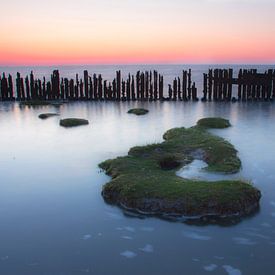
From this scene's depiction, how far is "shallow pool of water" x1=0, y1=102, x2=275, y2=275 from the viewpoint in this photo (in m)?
7.14

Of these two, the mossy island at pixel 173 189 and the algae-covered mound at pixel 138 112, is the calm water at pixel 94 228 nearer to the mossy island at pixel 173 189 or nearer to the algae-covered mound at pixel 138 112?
the mossy island at pixel 173 189

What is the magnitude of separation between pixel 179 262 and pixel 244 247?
138cm

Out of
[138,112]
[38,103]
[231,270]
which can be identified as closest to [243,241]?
[231,270]

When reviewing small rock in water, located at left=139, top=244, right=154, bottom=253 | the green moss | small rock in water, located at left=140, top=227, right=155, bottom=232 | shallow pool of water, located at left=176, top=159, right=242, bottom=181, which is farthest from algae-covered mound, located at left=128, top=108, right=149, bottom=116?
small rock in water, located at left=139, top=244, right=154, bottom=253

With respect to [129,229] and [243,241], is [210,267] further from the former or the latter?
[129,229]

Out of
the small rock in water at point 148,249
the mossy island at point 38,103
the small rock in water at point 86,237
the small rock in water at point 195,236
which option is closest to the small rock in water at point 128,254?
the small rock in water at point 148,249

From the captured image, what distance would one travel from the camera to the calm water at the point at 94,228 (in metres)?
7.14

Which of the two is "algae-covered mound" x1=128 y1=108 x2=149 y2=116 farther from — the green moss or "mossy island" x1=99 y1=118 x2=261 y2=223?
"mossy island" x1=99 y1=118 x2=261 y2=223

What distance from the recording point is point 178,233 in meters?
8.18

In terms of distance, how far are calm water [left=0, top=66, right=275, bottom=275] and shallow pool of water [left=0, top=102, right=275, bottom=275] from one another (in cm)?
2

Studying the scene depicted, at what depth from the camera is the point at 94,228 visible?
28.2 ft

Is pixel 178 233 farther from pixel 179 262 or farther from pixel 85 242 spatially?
pixel 85 242

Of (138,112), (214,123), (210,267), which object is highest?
(214,123)

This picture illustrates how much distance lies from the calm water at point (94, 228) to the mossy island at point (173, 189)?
0.36 meters
